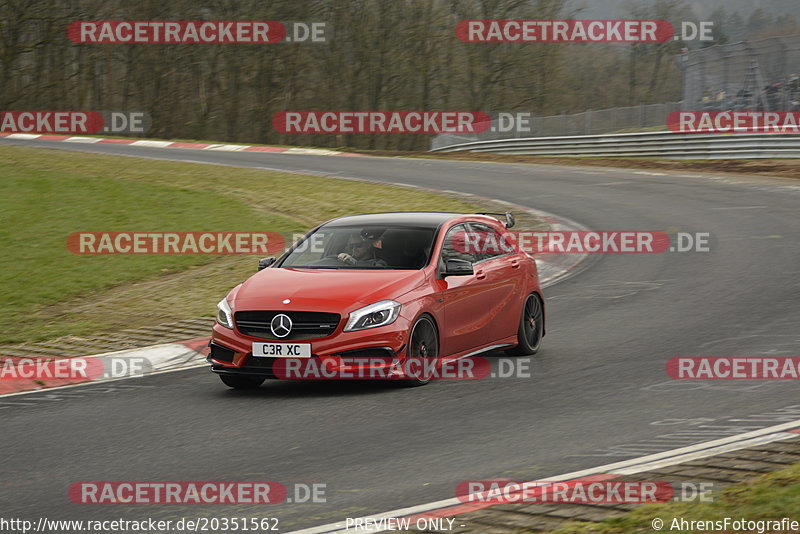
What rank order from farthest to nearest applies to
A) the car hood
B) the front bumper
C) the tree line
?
1. the tree line
2. the car hood
3. the front bumper

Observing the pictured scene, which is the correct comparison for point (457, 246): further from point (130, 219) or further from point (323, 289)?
point (130, 219)

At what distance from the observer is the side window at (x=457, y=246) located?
401 inches

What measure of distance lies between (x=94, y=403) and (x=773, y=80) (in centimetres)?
3006

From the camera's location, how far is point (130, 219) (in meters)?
19.0

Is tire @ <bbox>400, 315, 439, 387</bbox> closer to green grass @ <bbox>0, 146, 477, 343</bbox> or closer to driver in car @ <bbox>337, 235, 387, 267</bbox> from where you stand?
driver in car @ <bbox>337, 235, 387, 267</bbox>

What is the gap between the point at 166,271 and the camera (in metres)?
16.1

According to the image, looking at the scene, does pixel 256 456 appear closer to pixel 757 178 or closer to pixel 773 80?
pixel 757 178

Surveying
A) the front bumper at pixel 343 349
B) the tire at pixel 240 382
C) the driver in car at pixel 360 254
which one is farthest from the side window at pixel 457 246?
the tire at pixel 240 382

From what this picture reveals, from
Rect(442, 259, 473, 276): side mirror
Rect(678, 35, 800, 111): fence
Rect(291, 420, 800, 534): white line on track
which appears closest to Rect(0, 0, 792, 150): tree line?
Rect(678, 35, 800, 111): fence

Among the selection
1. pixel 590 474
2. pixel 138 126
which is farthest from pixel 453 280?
pixel 138 126

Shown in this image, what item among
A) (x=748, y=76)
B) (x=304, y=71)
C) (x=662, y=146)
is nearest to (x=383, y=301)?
(x=662, y=146)

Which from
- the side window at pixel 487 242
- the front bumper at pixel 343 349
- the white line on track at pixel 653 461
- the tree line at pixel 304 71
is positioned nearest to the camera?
the white line on track at pixel 653 461

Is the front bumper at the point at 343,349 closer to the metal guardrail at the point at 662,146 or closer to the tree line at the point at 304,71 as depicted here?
the metal guardrail at the point at 662,146

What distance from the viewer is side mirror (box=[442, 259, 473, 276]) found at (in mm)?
9734
